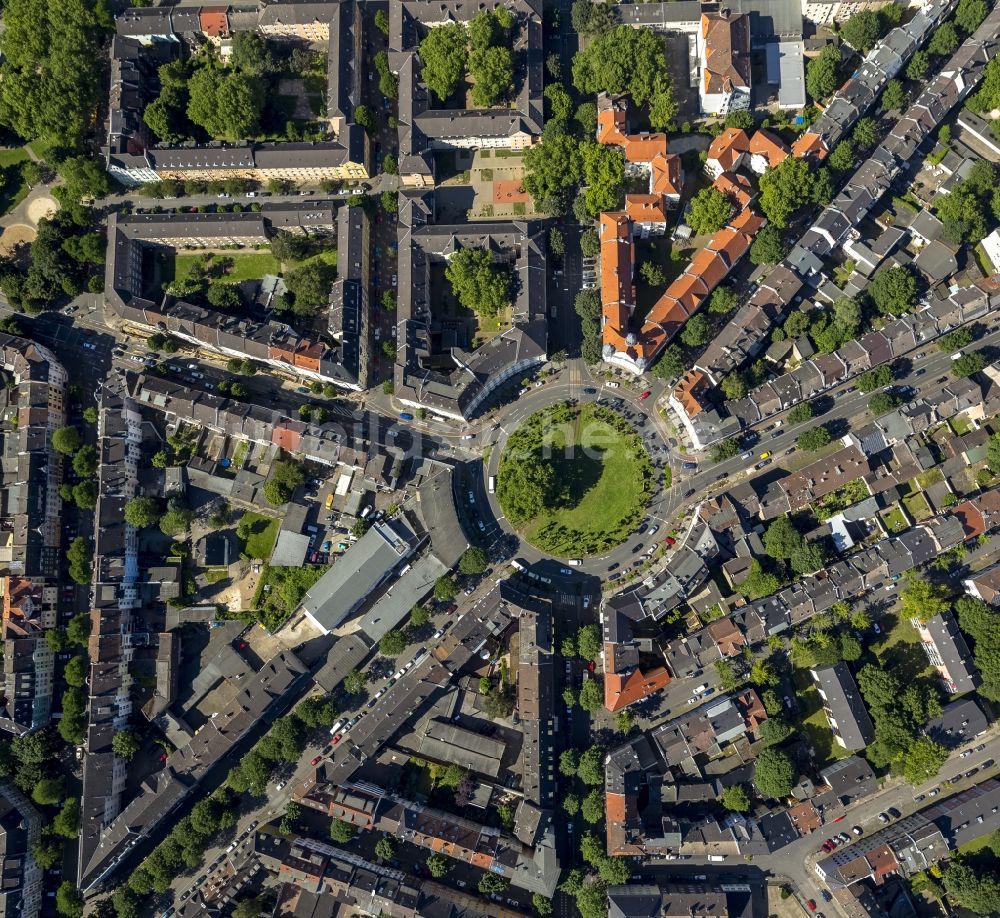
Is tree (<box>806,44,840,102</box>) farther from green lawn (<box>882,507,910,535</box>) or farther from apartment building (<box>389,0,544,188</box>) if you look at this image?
green lawn (<box>882,507,910,535</box>)

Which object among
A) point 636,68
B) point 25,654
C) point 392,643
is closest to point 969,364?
point 636,68

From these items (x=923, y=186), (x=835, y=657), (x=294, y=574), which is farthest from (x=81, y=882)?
(x=923, y=186)

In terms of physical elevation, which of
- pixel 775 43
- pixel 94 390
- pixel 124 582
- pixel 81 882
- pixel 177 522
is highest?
pixel 775 43

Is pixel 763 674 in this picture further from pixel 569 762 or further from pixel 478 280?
pixel 478 280

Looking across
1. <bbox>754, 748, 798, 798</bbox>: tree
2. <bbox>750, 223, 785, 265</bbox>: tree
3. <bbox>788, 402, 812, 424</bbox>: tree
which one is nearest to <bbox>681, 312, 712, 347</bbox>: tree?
<bbox>750, 223, 785, 265</bbox>: tree

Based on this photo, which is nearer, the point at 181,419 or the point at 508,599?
the point at 508,599

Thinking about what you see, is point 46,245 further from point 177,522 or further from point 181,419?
point 177,522
